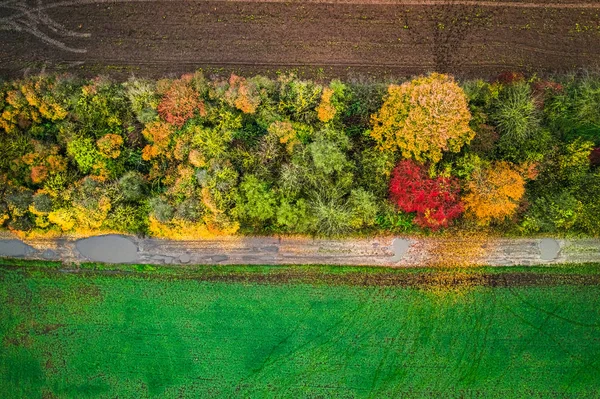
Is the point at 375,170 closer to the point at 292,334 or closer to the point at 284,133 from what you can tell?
the point at 284,133

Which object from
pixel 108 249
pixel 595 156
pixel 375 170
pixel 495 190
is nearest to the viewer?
pixel 495 190

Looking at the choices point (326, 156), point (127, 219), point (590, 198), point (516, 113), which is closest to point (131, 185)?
point (127, 219)

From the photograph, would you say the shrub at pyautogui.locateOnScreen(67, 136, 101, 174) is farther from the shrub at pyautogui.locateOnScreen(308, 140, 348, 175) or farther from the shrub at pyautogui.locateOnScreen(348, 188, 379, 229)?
the shrub at pyautogui.locateOnScreen(348, 188, 379, 229)

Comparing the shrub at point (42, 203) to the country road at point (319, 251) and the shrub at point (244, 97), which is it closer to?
the country road at point (319, 251)

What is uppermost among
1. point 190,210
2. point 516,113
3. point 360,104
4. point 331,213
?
point 360,104

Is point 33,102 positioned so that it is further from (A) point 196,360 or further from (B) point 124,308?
(A) point 196,360

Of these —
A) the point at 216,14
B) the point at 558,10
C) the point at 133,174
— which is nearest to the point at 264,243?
the point at 133,174
